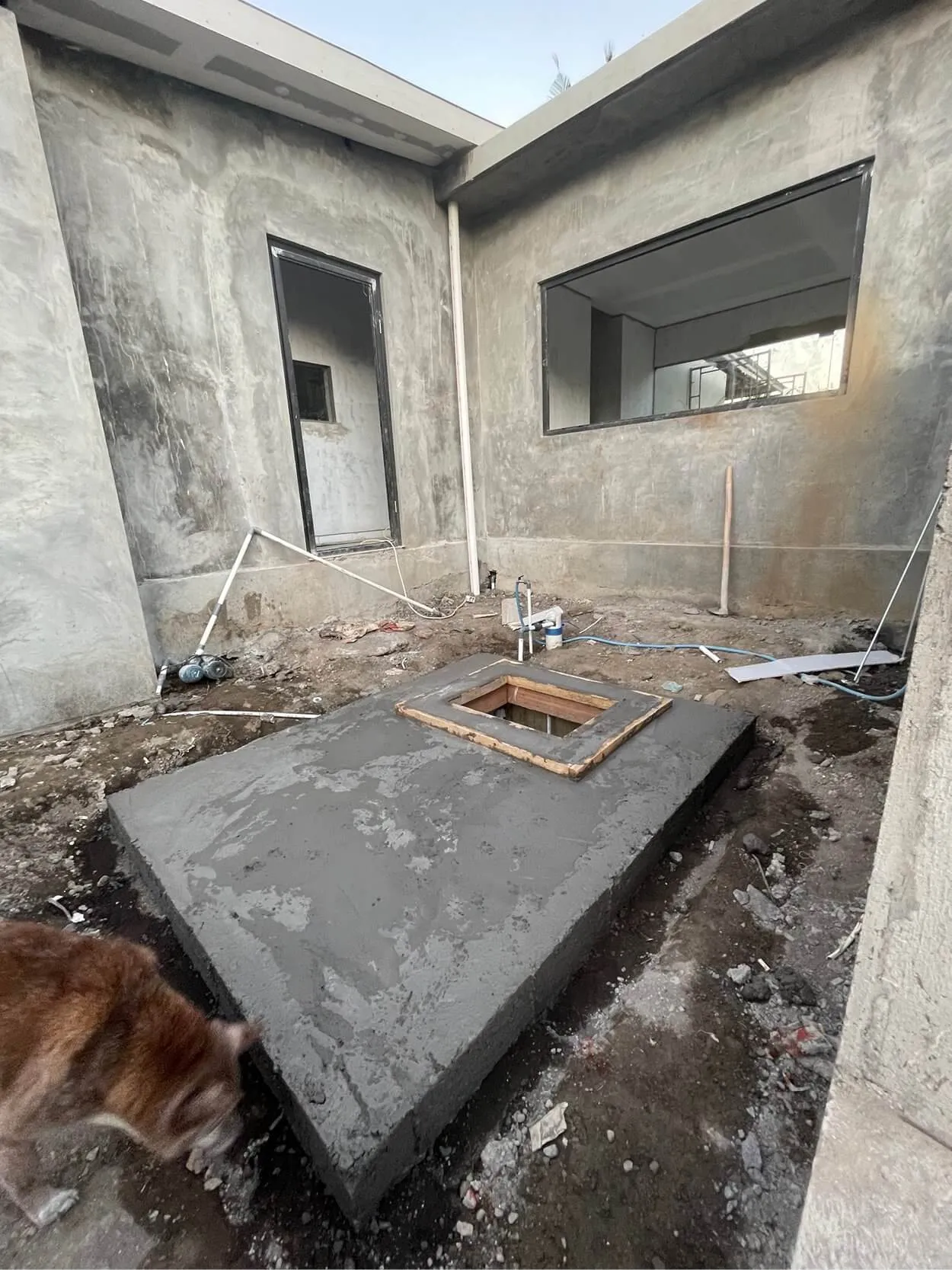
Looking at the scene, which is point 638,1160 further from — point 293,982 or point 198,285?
point 198,285

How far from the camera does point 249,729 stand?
104 inches

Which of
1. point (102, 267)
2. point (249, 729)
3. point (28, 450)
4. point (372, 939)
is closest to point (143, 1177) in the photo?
point (372, 939)

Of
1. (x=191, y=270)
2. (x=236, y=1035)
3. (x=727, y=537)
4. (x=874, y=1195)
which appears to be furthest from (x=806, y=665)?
(x=191, y=270)

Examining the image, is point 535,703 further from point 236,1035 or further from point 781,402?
point 781,402

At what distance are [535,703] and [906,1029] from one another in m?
2.01

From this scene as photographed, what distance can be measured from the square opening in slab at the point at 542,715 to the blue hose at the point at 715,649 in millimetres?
684

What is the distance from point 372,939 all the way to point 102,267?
4.11 meters

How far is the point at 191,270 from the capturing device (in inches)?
133

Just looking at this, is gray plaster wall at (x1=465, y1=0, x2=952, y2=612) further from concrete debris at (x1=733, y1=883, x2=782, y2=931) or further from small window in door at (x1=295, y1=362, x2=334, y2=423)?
concrete debris at (x1=733, y1=883, x2=782, y2=931)

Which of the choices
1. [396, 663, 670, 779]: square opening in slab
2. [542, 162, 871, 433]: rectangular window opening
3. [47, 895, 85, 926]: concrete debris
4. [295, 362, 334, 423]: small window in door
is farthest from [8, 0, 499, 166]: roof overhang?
[47, 895, 85, 926]: concrete debris

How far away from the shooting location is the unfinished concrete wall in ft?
9.83

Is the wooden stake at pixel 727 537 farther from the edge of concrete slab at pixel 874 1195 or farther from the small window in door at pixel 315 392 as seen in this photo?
the small window in door at pixel 315 392

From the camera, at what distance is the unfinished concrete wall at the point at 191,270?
2996 mm

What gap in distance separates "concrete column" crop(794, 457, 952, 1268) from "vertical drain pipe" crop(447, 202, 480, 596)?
4.82 metres
